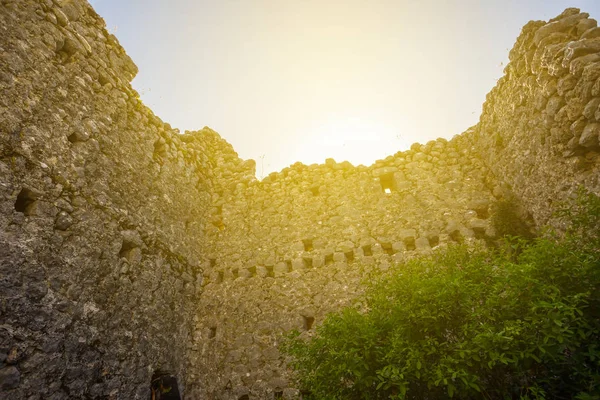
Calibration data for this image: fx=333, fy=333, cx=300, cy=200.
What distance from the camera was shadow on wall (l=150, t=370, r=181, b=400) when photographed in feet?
19.2

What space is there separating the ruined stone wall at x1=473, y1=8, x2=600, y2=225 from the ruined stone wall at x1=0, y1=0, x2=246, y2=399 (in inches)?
275

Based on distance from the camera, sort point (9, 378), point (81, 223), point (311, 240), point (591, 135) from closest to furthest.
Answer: point (9, 378)
point (591, 135)
point (81, 223)
point (311, 240)

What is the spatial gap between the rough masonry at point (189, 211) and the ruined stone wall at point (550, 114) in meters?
0.03

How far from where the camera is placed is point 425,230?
7.02 metres

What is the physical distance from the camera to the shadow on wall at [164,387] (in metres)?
5.86

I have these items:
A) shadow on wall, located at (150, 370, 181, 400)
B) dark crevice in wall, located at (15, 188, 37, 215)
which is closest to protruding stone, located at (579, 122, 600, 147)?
dark crevice in wall, located at (15, 188, 37, 215)

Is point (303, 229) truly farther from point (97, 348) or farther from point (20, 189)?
point (20, 189)

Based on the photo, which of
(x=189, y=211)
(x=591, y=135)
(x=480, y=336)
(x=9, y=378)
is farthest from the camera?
(x=189, y=211)

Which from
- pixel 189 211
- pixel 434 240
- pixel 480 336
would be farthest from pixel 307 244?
pixel 480 336

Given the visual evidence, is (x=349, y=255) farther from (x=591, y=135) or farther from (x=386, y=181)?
(x=591, y=135)

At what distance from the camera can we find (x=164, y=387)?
6.10 m

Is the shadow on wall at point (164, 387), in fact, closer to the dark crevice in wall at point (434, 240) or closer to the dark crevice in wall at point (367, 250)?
the dark crevice in wall at point (367, 250)

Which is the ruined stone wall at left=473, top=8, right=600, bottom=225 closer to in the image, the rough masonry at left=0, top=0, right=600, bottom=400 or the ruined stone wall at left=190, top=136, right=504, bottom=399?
the rough masonry at left=0, top=0, right=600, bottom=400

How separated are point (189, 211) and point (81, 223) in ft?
10.3
